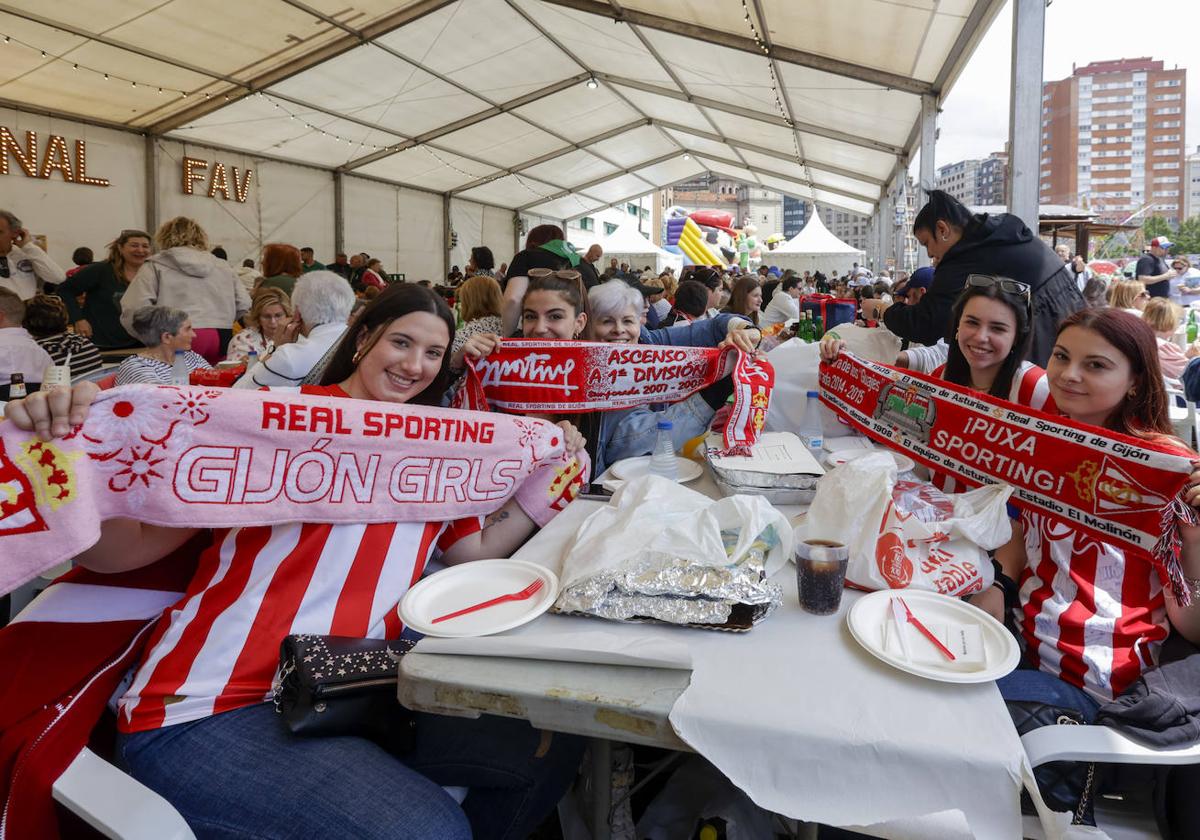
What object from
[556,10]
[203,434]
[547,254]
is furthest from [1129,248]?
[203,434]

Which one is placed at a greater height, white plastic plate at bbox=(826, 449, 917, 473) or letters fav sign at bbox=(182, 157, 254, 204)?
letters fav sign at bbox=(182, 157, 254, 204)

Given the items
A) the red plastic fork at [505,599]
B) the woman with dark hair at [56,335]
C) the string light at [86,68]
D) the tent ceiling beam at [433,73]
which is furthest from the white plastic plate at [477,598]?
the string light at [86,68]

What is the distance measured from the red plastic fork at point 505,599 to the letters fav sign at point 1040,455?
1.28 metres

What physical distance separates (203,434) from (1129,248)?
147 ft

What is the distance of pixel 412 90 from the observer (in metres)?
12.4

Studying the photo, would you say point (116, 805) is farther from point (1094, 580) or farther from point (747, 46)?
point (747, 46)

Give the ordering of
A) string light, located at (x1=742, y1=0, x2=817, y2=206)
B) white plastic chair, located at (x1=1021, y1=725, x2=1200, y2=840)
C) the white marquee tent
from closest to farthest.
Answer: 1. white plastic chair, located at (x1=1021, y1=725, x2=1200, y2=840)
2. the white marquee tent
3. string light, located at (x1=742, y1=0, x2=817, y2=206)

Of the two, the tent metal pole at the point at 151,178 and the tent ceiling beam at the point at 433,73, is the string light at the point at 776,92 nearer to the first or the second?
the tent ceiling beam at the point at 433,73

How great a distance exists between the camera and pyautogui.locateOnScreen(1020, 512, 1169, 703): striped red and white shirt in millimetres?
1493

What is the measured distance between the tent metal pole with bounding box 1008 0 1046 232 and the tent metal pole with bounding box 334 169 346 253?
13.6 meters

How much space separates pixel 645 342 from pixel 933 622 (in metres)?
2.04

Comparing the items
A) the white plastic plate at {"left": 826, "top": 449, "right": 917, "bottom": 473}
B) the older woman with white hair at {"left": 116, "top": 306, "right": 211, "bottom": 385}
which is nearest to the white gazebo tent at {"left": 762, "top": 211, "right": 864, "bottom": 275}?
the older woman with white hair at {"left": 116, "top": 306, "right": 211, "bottom": 385}

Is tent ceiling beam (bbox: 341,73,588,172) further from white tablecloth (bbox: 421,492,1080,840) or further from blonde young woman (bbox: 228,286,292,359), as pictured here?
white tablecloth (bbox: 421,492,1080,840)

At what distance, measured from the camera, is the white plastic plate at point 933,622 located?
1111 mm
